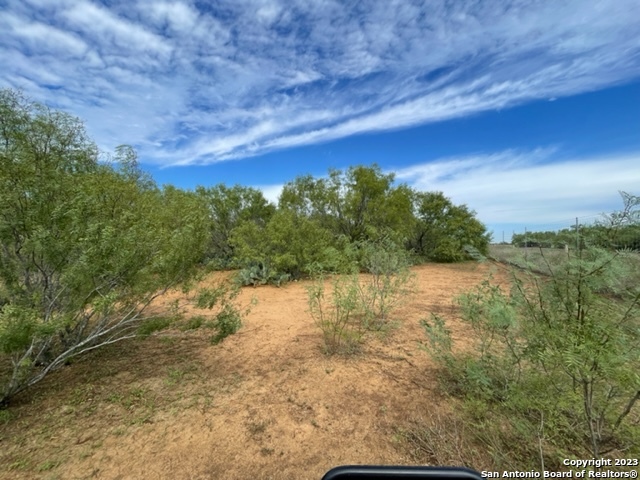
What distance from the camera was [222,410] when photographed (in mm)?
2904

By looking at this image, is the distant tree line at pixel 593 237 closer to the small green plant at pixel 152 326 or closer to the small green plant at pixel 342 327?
the small green plant at pixel 342 327

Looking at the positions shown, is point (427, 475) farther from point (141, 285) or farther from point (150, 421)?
point (141, 285)

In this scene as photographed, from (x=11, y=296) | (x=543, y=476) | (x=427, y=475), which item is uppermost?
(x=11, y=296)

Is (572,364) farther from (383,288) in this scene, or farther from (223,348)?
(223,348)

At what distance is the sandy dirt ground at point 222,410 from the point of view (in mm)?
2244

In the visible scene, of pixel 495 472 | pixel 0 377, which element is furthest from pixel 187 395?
pixel 495 472

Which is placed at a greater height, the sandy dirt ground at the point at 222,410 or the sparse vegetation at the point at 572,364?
the sparse vegetation at the point at 572,364

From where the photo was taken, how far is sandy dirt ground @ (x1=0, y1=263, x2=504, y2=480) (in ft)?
7.36

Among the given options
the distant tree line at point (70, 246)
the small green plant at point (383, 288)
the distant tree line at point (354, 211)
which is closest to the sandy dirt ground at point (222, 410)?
the distant tree line at point (70, 246)

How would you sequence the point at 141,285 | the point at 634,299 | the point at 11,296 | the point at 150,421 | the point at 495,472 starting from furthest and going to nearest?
the point at 141,285 → the point at 11,296 → the point at 150,421 → the point at 495,472 → the point at 634,299

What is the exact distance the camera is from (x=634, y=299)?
5.96ft

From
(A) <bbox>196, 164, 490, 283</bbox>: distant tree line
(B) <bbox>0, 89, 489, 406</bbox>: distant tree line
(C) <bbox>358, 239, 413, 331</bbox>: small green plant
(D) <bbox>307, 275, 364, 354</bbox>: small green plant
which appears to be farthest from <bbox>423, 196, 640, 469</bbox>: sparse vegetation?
(A) <bbox>196, 164, 490, 283</bbox>: distant tree line

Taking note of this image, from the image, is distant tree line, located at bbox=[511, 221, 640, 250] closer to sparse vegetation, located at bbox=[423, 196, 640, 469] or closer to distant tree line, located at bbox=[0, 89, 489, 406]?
sparse vegetation, located at bbox=[423, 196, 640, 469]

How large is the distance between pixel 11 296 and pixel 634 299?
543 cm
